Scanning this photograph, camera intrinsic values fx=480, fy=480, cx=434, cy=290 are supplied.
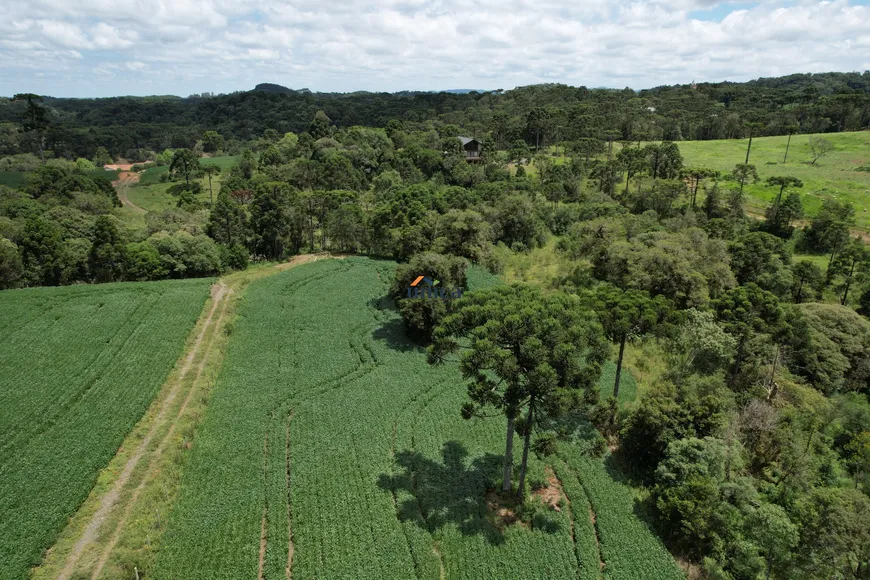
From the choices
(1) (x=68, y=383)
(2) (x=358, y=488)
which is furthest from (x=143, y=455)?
(2) (x=358, y=488)

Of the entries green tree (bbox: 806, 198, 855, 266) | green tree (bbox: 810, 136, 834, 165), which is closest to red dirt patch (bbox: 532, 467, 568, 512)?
green tree (bbox: 806, 198, 855, 266)

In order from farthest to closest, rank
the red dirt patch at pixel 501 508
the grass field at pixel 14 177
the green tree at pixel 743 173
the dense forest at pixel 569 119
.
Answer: the dense forest at pixel 569 119 → the grass field at pixel 14 177 → the green tree at pixel 743 173 → the red dirt patch at pixel 501 508

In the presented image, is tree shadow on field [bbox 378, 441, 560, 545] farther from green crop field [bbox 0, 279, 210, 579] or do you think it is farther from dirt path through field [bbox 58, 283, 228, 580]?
green crop field [bbox 0, 279, 210, 579]

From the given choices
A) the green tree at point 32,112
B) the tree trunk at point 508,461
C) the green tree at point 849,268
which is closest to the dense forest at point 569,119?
the green tree at point 32,112

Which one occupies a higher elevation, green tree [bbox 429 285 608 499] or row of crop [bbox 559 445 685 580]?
green tree [bbox 429 285 608 499]

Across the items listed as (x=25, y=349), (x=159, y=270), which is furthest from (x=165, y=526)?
(x=159, y=270)

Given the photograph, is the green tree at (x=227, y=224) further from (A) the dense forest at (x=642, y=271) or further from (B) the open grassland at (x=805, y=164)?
(B) the open grassland at (x=805, y=164)
